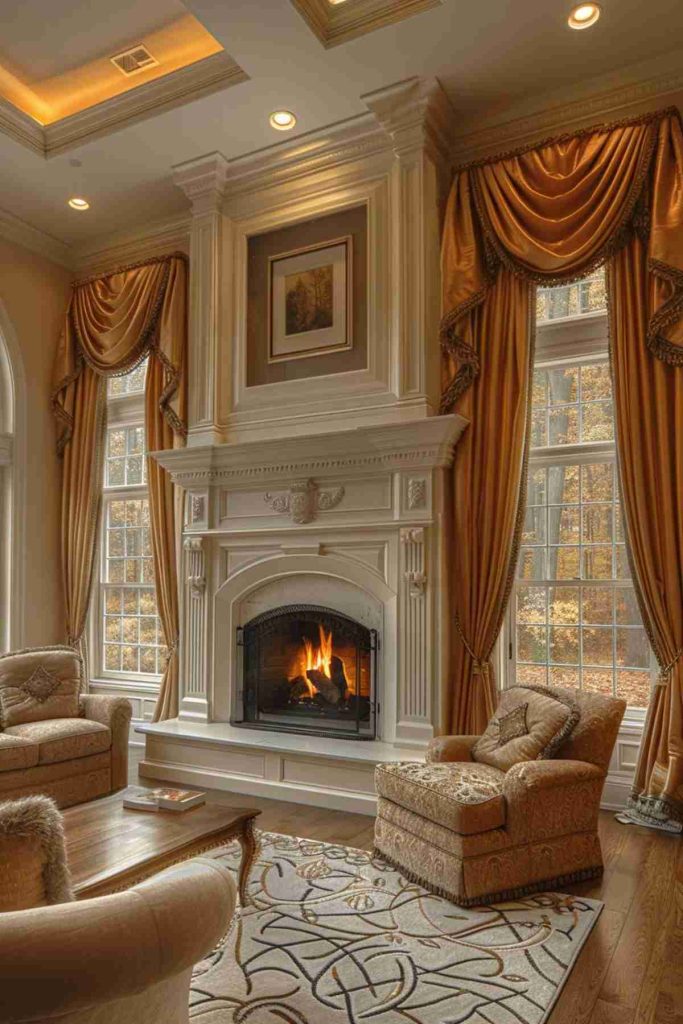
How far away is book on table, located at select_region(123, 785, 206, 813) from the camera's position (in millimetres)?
2982

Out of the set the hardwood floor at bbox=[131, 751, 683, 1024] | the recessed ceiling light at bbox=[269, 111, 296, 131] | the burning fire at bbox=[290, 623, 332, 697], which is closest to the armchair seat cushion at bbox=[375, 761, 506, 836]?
the hardwood floor at bbox=[131, 751, 683, 1024]

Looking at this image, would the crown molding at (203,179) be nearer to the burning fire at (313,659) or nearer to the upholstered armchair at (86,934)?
the burning fire at (313,659)

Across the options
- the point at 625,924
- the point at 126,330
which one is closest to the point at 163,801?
the point at 625,924

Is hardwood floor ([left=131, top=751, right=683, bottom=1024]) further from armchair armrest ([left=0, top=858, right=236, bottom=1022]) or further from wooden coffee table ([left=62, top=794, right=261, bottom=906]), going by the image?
armchair armrest ([left=0, top=858, right=236, bottom=1022])

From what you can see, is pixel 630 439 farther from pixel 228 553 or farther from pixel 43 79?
pixel 43 79

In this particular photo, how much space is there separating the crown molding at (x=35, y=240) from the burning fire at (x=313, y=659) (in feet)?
13.4

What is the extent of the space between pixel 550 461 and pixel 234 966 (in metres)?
3.28

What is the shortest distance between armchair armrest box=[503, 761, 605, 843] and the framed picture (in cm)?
298

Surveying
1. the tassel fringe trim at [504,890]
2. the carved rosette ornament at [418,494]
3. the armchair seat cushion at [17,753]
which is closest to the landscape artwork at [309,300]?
the carved rosette ornament at [418,494]

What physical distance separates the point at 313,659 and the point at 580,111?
381cm

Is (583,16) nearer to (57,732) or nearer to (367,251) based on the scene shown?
(367,251)

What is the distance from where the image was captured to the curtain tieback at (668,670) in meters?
3.88

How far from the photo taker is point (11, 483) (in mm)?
6062

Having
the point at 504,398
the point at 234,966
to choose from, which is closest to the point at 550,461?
the point at 504,398
